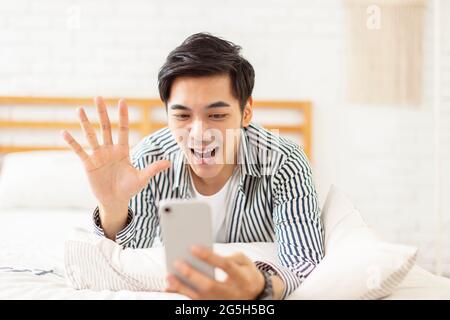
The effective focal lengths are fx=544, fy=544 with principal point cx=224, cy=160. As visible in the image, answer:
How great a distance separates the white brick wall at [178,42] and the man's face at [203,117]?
135cm

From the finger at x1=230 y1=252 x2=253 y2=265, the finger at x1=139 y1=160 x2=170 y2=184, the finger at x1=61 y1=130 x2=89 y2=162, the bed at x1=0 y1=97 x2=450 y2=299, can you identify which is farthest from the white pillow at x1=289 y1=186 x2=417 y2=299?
the finger at x1=61 y1=130 x2=89 y2=162

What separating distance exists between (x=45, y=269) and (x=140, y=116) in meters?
1.40

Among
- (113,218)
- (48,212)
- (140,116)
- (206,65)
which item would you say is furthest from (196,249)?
(140,116)

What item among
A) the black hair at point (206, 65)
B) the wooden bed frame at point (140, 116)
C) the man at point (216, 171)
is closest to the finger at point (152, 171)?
the man at point (216, 171)

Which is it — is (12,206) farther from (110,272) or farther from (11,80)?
(110,272)

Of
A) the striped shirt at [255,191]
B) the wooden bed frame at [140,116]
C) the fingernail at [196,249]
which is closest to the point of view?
the fingernail at [196,249]

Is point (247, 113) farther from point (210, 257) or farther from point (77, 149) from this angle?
point (210, 257)

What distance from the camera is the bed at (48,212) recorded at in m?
0.83

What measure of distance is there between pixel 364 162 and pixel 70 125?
131cm

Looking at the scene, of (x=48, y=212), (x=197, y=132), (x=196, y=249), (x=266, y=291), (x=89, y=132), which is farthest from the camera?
(x=48, y=212)

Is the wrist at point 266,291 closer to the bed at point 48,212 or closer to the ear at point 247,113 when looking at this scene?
the bed at point 48,212

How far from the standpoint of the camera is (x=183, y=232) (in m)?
0.64

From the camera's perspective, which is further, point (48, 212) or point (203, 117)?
point (48, 212)

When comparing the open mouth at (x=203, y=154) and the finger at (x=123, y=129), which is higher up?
the finger at (x=123, y=129)
